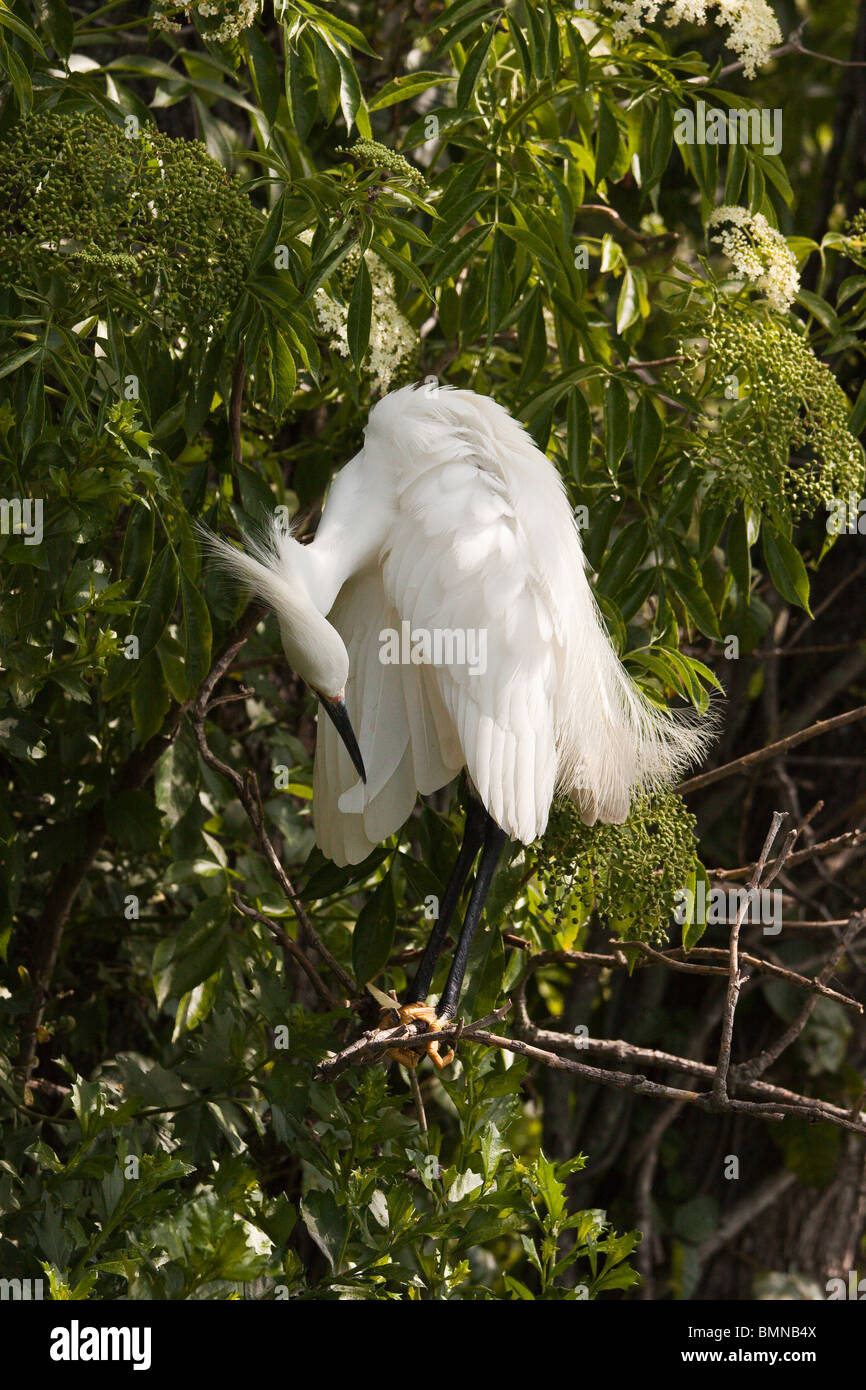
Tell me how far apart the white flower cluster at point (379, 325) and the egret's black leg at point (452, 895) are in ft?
2.34

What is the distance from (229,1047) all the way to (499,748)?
61cm

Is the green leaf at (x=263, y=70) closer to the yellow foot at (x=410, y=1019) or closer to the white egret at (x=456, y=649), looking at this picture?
the white egret at (x=456, y=649)

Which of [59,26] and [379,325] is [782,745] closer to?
[379,325]

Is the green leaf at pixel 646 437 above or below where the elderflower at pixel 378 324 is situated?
below

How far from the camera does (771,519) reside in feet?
6.48

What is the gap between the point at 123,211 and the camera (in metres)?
1.57

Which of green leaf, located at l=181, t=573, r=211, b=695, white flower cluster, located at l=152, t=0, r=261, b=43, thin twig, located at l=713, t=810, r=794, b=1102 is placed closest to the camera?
thin twig, located at l=713, t=810, r=794, b=1102

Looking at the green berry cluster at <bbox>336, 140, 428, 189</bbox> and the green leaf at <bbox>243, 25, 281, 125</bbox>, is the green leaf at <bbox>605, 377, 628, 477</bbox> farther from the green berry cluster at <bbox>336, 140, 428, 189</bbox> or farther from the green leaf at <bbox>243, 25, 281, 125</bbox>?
the green leaf at <bbox>243, 25, 281, 125</bbox>

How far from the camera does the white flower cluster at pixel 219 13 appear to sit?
162 cm

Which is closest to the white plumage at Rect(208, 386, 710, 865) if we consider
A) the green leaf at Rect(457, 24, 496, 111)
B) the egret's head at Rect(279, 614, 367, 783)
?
the egret's head at Rect(279, 614, 367, 783)

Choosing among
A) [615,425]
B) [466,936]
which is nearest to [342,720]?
[466,936]

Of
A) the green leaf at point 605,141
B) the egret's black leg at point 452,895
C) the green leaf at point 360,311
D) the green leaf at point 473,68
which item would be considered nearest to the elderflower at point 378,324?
the green leaf at point 360,311

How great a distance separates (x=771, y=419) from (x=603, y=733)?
1.82ft

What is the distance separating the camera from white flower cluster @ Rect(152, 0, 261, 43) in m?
1.62
